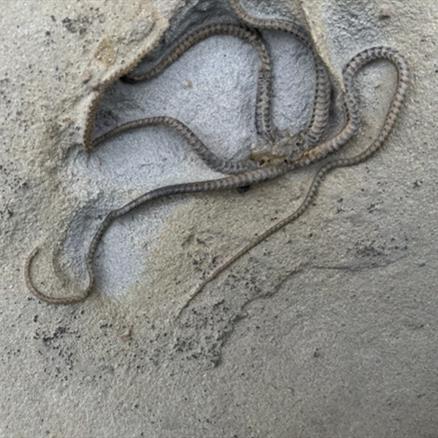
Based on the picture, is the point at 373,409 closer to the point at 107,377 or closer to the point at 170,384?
the point at 170,384

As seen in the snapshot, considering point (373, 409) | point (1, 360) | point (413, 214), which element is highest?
point (1, 360)

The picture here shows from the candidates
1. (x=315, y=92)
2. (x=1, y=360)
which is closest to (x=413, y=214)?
(x=315, y=92)

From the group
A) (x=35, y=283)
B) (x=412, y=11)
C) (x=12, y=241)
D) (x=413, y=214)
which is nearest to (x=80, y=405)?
(x=35, y=283)

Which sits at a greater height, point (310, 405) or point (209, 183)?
point (209, 183)

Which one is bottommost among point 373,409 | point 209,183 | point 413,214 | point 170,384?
point 373,409

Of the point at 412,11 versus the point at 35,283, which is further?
the point at 35,283

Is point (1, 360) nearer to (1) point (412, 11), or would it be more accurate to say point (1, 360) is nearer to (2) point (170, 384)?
(2) point (170, 384)
